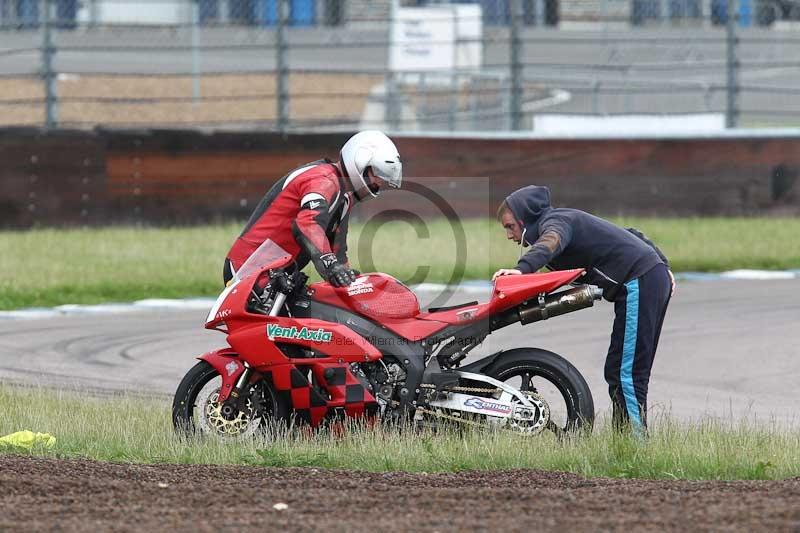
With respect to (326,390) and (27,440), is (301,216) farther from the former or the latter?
(27,440)

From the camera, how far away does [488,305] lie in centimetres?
759

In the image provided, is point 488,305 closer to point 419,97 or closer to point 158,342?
point 158,342

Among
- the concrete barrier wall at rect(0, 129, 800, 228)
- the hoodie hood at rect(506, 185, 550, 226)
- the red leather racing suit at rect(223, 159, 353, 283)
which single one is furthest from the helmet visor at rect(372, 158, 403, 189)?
the concrete barrier wall at rect(0, 129, 800, 228)

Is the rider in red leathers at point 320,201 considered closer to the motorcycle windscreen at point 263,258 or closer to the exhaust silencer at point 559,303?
the motorcycle windscreen at point 263,258

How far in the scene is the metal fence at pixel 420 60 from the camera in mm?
19391

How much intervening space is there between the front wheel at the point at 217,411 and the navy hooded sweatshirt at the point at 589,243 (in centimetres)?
164

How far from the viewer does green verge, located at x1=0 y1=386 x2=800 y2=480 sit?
22.3 ft

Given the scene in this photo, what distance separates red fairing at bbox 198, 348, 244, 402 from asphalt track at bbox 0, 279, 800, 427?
1.92 meters

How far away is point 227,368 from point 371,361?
0.77 m

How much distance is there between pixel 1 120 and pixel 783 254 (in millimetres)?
13397

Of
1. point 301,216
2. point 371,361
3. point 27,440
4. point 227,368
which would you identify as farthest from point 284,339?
point 27,440

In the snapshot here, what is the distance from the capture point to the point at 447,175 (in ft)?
58.8

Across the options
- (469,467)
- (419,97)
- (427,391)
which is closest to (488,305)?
(427,391)

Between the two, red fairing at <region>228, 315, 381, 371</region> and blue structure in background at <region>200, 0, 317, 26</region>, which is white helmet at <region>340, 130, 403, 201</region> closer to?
red fairing at <region>228, 315, 381, 371</region>
